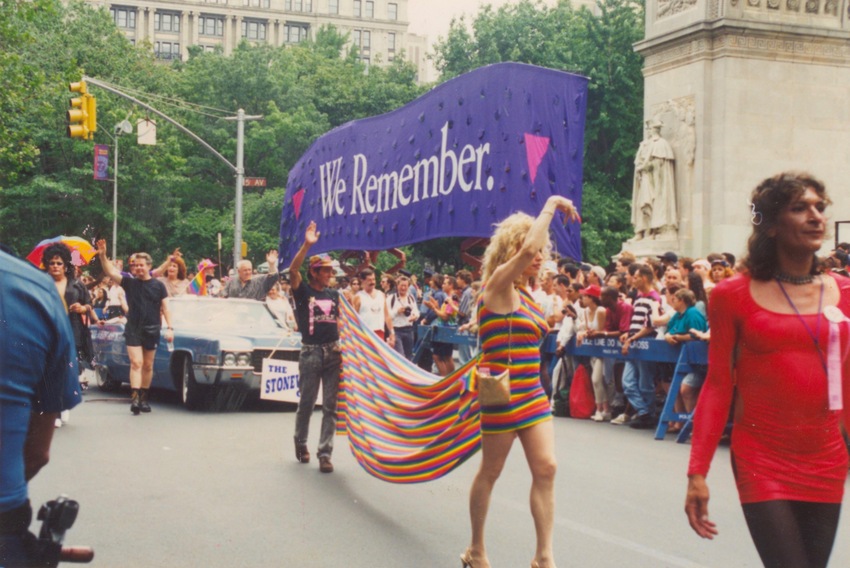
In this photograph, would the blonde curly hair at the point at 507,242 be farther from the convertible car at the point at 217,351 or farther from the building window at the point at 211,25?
the building window at the point at 211,25

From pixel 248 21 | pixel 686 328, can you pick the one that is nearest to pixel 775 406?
pixel 686 328

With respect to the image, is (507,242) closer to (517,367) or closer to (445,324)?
(517,367)

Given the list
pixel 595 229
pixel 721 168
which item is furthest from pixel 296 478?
pixel 595 229

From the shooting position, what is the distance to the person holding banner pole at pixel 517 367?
594cm

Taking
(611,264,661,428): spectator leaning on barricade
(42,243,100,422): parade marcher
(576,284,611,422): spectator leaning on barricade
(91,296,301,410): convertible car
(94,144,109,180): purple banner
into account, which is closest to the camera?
(42,243,100,422): parade marcher

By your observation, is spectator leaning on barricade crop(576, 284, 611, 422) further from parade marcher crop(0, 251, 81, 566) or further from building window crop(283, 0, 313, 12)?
building window crop(283, 0, 313, 12)

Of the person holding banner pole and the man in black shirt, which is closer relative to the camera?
the person holding banner pole

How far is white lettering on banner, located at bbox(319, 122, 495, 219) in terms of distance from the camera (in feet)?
44.2

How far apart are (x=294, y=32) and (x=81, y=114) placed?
411ft

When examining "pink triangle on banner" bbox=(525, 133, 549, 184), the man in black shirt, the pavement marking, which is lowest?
the pavement marking

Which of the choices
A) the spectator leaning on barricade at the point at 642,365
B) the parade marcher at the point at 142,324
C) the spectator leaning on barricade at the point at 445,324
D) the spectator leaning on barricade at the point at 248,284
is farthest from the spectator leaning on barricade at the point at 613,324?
the spectator leaning on barricade at the point at 248,284

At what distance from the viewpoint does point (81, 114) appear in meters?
25.0

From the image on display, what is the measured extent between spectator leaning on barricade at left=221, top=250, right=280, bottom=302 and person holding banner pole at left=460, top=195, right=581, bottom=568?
12.7m

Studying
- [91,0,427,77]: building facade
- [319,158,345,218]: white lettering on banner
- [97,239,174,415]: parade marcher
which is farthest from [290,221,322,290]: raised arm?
[91,0,427,77]: building facade
